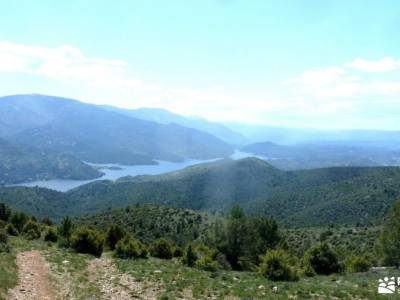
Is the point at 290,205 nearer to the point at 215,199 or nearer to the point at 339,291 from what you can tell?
the point at 215,199

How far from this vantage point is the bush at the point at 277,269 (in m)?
20.0

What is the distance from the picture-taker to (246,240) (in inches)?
1415

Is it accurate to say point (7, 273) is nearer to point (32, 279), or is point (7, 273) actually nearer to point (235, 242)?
point (32, 279)

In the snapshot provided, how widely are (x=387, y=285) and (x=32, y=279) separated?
1594cm

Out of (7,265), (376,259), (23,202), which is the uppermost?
(7,265)

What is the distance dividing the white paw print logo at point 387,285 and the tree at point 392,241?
26.4 feet

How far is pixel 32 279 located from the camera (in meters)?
16.6

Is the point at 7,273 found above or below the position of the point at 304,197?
above

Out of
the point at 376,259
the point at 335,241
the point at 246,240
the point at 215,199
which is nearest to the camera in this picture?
the point at 376,259

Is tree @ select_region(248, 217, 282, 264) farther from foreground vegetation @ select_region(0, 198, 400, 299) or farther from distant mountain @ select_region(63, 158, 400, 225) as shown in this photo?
distant mountain @ select_region(63, 158, 400, 225)

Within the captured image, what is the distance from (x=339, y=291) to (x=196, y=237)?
53835 millimetres

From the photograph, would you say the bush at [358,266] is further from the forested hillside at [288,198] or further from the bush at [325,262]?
the forested hillside at [288,198]

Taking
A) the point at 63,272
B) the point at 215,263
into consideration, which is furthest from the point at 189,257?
the point at 63,272

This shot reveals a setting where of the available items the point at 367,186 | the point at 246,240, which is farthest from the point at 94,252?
the point at 367,186
